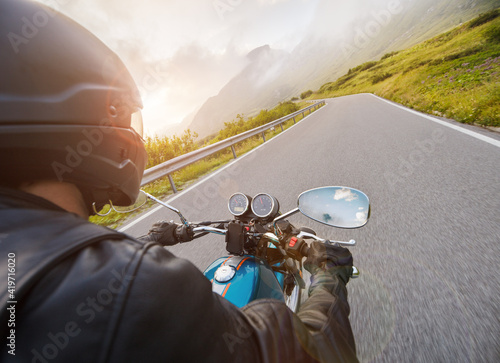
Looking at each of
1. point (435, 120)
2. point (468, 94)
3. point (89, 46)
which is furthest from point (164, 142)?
point (468, 94)

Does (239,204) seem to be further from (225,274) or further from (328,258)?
(328,258)

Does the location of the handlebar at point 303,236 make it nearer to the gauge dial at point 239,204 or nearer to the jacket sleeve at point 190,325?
the gauge dial at point 239,204

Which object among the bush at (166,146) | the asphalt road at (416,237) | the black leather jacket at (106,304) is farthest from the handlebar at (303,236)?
the bush at (166,146)

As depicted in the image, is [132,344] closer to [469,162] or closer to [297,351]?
[297,351]

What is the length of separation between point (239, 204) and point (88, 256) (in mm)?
1252

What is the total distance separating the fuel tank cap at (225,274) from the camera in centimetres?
123

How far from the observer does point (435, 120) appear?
268 inches

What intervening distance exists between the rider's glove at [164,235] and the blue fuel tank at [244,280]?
38 cm

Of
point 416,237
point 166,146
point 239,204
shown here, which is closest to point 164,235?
point 239,204

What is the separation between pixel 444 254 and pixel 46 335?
2.51 metres

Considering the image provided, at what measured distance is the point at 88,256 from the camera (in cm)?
51

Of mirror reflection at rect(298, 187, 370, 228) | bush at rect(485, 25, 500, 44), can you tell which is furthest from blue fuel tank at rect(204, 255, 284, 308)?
bush at rect(485, 25, 500, 44)

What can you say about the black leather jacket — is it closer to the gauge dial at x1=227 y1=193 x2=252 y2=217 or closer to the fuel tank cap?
the fuel tank cap

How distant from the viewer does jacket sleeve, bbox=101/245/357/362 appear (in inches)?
17.8
